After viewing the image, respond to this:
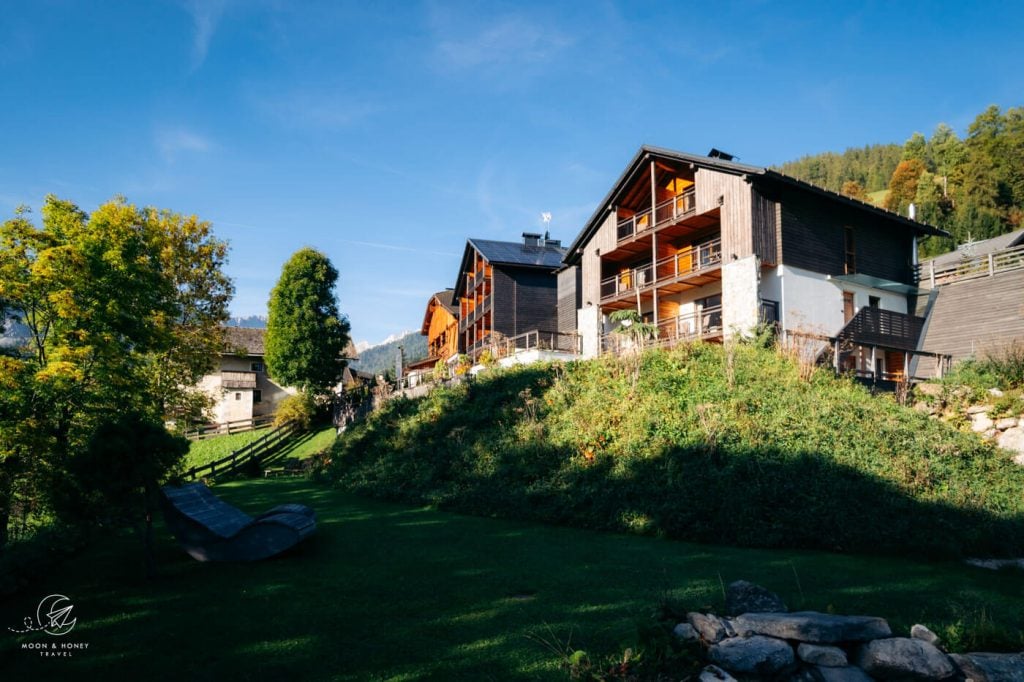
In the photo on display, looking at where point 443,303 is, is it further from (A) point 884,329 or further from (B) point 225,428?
(A) point 884,329

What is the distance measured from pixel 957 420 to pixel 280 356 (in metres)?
34.7

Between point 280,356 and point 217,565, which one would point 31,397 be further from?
point 280,356

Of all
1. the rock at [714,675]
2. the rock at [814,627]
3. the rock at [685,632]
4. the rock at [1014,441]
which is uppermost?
the rock at [1014,441]

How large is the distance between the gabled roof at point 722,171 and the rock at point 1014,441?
35.7 ft

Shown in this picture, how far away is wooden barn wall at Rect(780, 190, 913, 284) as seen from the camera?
21141 millimetres

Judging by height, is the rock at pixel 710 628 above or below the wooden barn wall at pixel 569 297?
below

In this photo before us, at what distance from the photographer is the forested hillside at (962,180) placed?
165 feet

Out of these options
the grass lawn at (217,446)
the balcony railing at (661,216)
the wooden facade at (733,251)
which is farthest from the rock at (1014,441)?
the grass lawn at (217,446)

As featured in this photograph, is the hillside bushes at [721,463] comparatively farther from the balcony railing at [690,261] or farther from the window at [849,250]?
the window at [849,250]

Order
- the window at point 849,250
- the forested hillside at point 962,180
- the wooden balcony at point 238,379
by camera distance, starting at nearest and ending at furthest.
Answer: the window at point 849,250 < the wooden balcony at point 238,379 < the forested hillside at point 962,180

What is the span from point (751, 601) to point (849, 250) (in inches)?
829

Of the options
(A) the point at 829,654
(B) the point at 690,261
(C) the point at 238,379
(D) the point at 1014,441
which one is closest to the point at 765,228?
(B) the point at 690,261

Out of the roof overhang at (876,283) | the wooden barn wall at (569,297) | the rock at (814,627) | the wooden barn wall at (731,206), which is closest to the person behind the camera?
the rock at (814,627)

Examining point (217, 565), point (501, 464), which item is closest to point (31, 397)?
point (217, 565)
